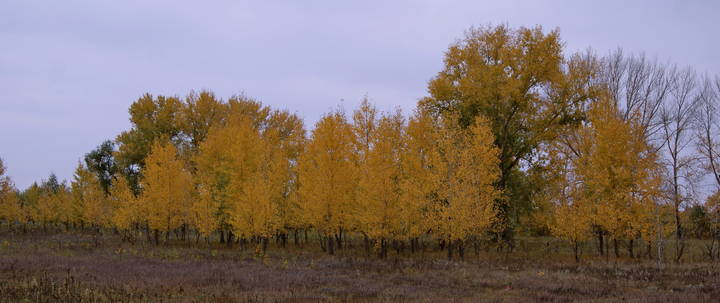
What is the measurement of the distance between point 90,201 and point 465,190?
31011 millimetres

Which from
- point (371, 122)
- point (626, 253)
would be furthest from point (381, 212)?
point (626, 253)

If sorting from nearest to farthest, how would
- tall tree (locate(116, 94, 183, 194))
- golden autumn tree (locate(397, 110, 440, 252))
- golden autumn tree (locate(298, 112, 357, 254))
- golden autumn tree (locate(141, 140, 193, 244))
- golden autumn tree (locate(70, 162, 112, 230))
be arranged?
1. golden autumn tree (locate(397, 110, 440, 252))
2. golden autumn tree (locate(298, 112, 357, 254))
3. golden autumn tree (locate(141, 140, 193, 244))
4. golden autumn tree (locate(70, 162, 112, 230))
5. tall tree (locate(116, 94, 183, 194))

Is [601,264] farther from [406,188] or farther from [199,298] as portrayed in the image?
[199,298]

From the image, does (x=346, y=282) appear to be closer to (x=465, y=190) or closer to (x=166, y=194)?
(x=465, y=190)

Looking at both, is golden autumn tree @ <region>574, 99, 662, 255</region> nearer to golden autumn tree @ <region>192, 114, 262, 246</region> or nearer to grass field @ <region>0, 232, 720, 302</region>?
grass field @ <region>0, 232, 720, 302</region>

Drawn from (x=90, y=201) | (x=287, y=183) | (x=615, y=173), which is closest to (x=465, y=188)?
(x=615, y=173)

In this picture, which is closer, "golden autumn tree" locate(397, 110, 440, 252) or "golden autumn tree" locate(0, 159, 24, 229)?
"golden autumn tree" locate(397, 110, 440, 252)

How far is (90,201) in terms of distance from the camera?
1535 inches


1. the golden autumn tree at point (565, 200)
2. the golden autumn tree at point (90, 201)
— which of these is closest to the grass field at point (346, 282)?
the golden autumn tree at point (565, 200)

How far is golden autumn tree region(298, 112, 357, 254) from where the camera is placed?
25.3 meters

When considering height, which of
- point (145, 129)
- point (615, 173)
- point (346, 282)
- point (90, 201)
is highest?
point (145, 129)

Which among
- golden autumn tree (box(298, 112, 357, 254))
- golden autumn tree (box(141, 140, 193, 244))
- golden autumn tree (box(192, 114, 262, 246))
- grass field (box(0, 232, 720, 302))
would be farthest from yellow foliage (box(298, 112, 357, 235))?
golden autumn tree (box(141, 140, 193, 244))

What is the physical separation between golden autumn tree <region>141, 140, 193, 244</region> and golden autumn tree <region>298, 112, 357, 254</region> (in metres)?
9.64

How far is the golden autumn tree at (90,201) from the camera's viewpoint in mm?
37203
